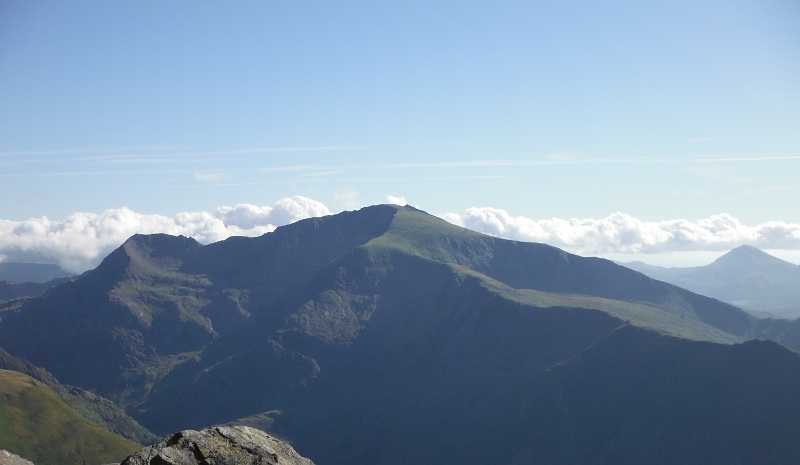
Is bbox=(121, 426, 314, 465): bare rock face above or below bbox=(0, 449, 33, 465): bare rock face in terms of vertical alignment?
above

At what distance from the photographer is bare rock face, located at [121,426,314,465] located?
1298 inches

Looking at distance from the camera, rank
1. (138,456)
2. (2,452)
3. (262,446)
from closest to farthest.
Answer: (138,456), (262,446), (2,452)

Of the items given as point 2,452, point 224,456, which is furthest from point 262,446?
point 2,452

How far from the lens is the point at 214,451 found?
3434 centimetres

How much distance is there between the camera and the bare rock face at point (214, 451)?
33.0m

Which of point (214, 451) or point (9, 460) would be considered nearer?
point (214, 451)

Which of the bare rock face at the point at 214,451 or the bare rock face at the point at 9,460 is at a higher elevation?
the bare rock face at the point at 214,451

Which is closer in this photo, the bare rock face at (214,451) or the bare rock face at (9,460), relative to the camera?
the bare rock face at (214,451)

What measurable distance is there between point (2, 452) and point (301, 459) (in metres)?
18.5

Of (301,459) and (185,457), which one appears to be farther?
(301,459)

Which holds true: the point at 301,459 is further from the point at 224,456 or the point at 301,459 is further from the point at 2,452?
the point at 2,452

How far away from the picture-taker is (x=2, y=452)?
3991 cm

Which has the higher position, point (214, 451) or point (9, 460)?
point (214, 451)

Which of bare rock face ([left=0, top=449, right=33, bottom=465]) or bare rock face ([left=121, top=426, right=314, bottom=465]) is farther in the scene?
bare rock face ([left=0, top=449, right=33, bottom=465])
